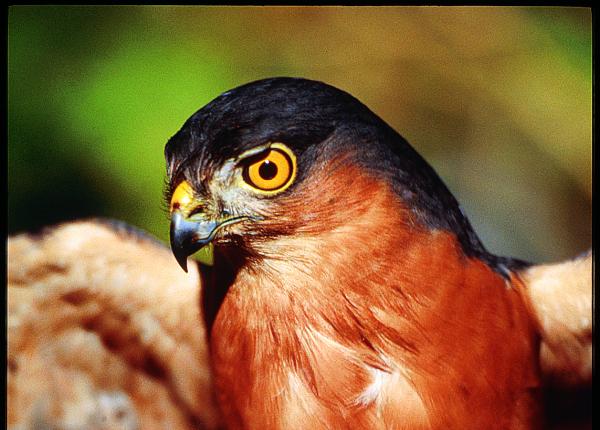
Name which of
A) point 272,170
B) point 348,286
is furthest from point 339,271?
point 272,170

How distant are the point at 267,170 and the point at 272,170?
0.04 feet

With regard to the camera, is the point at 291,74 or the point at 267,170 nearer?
the point at 267,170

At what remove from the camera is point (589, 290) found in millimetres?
1553

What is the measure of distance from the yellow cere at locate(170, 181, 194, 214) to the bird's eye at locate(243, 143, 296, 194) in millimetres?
113

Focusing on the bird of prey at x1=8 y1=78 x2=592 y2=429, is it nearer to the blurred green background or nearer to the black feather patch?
the black feather patch

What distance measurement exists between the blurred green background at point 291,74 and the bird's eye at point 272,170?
97cm

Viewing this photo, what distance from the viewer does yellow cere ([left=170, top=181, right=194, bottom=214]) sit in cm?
133

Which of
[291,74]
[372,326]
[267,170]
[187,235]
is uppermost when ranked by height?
[291,74]

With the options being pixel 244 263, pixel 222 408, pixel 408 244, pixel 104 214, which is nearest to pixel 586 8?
pixel 408 244

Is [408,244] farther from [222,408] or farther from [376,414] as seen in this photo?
[222,408]

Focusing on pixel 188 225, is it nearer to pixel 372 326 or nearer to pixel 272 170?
pixel 272 170

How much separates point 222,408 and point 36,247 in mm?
582

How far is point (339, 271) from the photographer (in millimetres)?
1358

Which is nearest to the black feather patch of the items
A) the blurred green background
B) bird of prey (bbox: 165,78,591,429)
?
bird of prey (bbox: 165,78,591,429)
